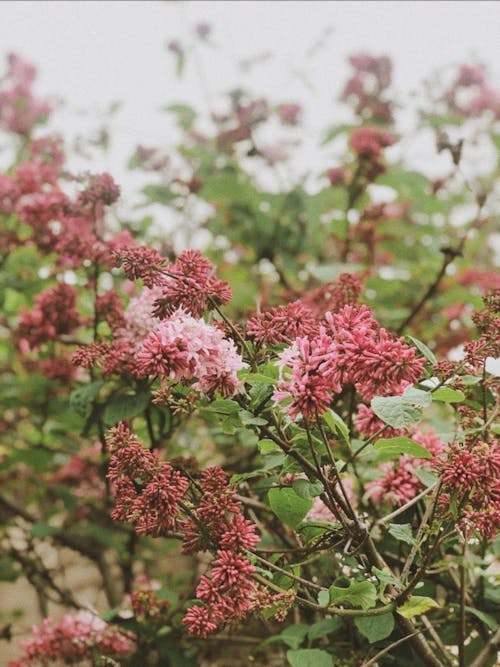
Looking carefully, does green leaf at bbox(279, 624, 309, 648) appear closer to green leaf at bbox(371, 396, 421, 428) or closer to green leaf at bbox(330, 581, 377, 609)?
green leaf at bbox(330, 581, 377, 609)

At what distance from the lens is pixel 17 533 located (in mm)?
3725

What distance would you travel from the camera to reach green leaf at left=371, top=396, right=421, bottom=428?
1.03 m

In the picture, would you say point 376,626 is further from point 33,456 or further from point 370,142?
point 370,142

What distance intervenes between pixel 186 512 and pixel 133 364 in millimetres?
433

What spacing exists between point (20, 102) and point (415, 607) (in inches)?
122

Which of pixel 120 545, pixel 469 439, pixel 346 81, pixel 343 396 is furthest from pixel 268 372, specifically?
pixel 346 81

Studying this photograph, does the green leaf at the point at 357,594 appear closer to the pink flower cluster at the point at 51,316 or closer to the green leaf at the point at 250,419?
the green leaf at the point at 250,419

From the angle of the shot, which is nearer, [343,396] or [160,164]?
[343,396]

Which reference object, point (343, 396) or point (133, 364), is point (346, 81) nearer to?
point (343, 396)

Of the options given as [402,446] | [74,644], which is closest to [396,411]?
[402,446]

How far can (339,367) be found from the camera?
103 cm

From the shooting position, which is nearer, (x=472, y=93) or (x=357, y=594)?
(x=357, y=594)

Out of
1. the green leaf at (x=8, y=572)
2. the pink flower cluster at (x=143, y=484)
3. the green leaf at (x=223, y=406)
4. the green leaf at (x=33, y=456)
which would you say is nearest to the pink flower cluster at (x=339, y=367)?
the green leaf at (x=223, y=406)

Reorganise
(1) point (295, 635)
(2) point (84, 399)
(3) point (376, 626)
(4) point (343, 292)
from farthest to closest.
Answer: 1. (2) point (84, 399)
2. (4) point (343, 292)
3. (1) point (295, 635)
4. (3) point (376, 626)
